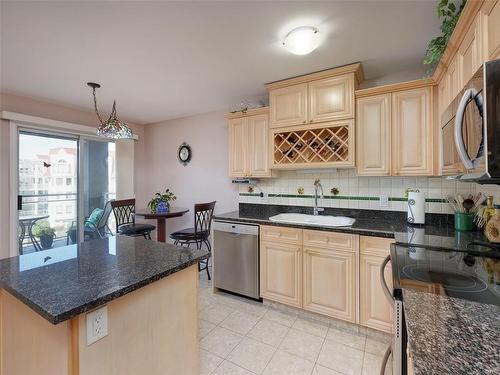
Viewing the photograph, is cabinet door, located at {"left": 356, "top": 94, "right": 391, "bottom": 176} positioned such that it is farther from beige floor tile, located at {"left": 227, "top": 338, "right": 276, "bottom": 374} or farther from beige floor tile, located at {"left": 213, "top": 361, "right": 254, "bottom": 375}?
beige floor tile, located at {"left": 213, "top": 361, "right": 254, "bottom": 375}

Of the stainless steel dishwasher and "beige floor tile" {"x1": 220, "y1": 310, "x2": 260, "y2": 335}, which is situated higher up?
the stainless steel dishwasher

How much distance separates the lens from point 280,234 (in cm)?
243

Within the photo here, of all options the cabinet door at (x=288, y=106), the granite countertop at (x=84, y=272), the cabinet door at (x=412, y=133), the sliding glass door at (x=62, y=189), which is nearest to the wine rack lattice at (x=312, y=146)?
the cabinet door at (x=288, y=106)

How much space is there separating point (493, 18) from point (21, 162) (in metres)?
4.44

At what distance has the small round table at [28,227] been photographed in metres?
Answer: 3.11

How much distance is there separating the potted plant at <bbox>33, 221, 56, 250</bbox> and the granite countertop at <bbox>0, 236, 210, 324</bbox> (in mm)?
2498

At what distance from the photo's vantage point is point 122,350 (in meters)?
1.01

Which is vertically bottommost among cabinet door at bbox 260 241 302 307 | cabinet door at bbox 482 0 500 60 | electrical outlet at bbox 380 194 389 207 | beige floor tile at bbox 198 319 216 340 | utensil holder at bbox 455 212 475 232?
beige floor tile at bbox 198 319 216 340

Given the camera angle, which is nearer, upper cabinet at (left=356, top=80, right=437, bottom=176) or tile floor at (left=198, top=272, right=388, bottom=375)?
tile floor at (left=198, top=272, right=388, bottom=375)

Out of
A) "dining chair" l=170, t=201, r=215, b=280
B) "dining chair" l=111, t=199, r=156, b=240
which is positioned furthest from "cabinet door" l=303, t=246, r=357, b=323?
"dining chair" l=111, t=199, r=156, b=240

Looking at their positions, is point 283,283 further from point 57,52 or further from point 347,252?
point 57,52

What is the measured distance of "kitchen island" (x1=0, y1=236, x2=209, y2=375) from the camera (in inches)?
34.3

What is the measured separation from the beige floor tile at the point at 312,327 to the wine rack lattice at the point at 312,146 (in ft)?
5.05

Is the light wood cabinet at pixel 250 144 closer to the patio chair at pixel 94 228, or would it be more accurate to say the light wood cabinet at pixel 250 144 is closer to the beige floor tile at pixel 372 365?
the beige floor tile at pixel 372 365
